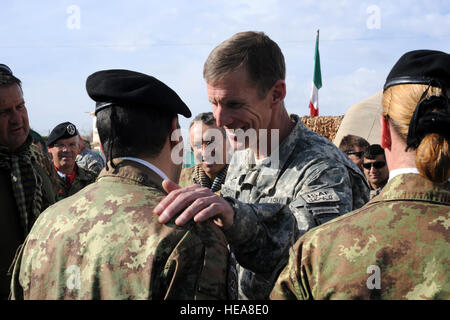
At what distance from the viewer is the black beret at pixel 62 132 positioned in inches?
292

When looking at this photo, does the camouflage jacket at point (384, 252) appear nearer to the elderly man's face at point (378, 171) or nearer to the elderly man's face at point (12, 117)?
the elderly man's face at point (12, 117)

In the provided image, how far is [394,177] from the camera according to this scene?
180cm

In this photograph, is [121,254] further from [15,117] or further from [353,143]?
[353,143]

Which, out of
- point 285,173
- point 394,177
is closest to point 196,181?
point 285,173

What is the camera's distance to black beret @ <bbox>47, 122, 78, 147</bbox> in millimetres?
7426

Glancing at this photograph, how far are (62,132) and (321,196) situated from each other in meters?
5.88

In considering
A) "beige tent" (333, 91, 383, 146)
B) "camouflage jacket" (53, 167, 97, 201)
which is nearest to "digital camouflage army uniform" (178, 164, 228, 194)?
"camouflage jacket" (53, 167, 97, 201)

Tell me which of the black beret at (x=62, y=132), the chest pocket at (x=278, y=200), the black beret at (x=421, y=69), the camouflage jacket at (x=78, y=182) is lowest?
the camouflage jacket at (x=78, y=182)

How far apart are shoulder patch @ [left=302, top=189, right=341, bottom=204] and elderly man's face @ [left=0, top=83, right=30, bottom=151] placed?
7.18 ft

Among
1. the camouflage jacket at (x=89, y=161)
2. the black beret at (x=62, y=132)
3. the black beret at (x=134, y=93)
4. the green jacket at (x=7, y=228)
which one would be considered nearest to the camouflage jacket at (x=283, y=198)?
the black beret at (x=134, y=93)

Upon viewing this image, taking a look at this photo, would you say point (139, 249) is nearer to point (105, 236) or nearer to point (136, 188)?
point (105, 236)

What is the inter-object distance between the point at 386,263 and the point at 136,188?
1.07 meters

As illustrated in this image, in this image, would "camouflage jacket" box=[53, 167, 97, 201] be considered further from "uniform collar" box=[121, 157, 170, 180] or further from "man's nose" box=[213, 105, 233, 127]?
"uniform collar" box=[121, 157, 170, 180]

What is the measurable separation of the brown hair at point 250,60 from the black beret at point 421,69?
3.50 ft
